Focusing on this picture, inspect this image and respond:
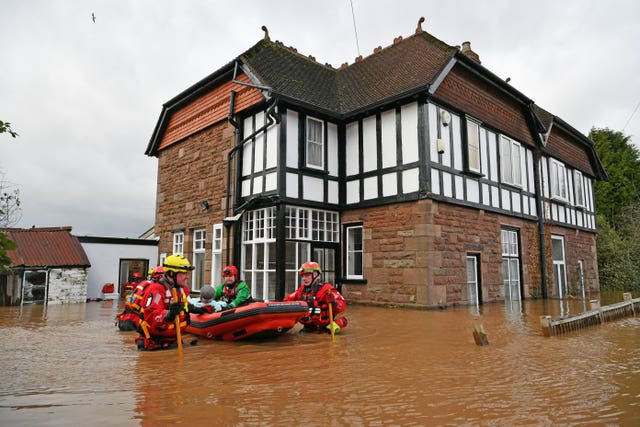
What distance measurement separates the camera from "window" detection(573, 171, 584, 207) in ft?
64.2

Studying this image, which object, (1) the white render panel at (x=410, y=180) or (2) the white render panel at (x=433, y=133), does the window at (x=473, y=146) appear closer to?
(2) the white render panel at (x=433, y=133)

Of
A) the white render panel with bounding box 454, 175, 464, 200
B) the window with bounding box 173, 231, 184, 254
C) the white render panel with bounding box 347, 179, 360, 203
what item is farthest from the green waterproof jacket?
the window with bounding box 173, 231, 184, 254

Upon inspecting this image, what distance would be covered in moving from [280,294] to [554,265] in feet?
38.6

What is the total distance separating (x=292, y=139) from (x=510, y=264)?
324 inches

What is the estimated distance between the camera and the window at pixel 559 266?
17.5 metres

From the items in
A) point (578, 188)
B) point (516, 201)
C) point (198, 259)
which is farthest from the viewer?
point (578, 188)

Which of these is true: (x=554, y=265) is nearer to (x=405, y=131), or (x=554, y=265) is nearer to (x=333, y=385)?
(x=405, y=131)

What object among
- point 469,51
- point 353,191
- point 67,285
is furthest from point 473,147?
point 67,285

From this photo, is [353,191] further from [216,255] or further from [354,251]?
[216,255]

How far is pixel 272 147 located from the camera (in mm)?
12430

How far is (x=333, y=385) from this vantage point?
4168 millimetres

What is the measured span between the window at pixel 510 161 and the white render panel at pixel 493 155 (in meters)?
0.24

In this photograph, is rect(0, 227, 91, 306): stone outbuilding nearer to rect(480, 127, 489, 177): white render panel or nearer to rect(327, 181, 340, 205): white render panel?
rect(327, 181, 340, 205): white render panel

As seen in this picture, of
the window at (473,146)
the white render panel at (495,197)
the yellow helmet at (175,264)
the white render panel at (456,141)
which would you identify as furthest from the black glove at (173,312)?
the white render panel at (495,197)
